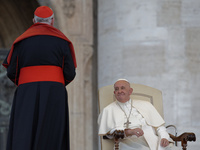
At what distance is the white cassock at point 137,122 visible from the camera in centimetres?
478

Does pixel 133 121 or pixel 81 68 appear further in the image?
pixel 81 68

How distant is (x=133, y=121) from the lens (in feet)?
16.2

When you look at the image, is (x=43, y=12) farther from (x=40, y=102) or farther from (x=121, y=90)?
(x=121, y=90)

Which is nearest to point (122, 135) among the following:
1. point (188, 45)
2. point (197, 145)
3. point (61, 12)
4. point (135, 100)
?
point (135, 100)

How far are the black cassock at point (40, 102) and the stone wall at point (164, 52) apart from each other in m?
2.60

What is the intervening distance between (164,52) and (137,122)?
2.03 m

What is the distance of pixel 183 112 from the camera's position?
6.62 m

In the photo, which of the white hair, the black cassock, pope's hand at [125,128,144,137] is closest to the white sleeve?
pope's hand at [125,128,144,137]

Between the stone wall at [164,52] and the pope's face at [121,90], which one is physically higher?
the stone wall at [164,52]

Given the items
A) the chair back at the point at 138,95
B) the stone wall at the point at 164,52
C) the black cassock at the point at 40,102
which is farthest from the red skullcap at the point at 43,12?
the stone wall at the point at 164,52

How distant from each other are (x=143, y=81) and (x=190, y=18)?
1070 mm

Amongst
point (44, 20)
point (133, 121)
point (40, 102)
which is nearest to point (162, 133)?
point (133, 121)

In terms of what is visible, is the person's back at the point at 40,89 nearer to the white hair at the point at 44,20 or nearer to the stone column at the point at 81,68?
the white hair at the point at 44,20

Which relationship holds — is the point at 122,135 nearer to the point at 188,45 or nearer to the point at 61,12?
the point at 188,45
